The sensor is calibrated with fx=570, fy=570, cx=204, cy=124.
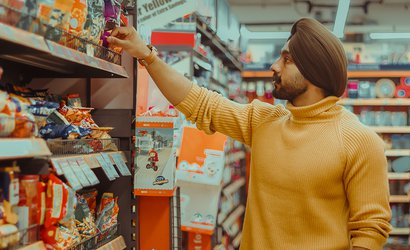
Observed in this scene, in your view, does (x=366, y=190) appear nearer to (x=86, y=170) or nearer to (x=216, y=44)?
(x=86, y=170)

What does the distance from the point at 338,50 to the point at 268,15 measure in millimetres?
10674

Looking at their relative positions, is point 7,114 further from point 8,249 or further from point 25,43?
point 8,249

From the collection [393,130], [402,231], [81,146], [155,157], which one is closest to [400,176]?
[393,130]

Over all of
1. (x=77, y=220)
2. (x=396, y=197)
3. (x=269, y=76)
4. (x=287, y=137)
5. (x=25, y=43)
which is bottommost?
(x=396, y=197)

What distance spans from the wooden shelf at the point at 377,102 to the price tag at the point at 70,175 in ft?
22.8

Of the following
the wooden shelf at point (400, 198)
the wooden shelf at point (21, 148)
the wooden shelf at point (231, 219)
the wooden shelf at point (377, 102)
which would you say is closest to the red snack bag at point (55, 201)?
the wooden shelf at point (21, 148)

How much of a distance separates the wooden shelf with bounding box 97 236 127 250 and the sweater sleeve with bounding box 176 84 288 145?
62 cm

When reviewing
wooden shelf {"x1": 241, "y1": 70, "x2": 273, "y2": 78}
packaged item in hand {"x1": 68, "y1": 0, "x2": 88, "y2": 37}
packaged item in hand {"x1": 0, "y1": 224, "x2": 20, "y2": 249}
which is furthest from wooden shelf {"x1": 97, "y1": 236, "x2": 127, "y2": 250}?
wooden shelf {"x1": 241, "y1": 70, "x2": 273, "y2": 78}

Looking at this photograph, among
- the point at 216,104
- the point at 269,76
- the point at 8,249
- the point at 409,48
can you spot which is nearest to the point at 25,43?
the point at 8,249

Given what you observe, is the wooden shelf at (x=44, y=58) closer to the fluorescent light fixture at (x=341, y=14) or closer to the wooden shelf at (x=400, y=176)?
the fluorescent light fixture at (x=341, y=14)

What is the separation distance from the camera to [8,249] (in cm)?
149

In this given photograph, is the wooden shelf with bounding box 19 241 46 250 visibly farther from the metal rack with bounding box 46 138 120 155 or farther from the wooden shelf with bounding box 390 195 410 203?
the wooden shelf with bounding box 390 195 410 203

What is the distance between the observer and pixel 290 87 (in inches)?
98.3

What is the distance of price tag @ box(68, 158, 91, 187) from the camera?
1.88 m
